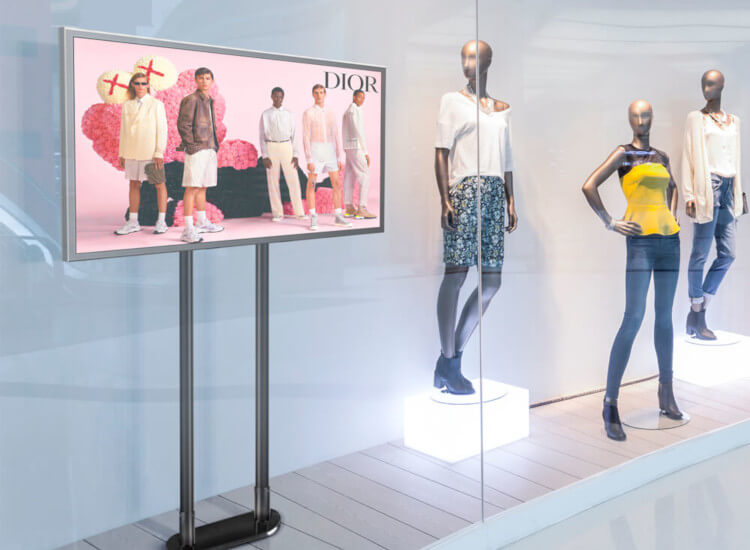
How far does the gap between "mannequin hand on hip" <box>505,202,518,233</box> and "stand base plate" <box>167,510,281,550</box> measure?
1.25 metres

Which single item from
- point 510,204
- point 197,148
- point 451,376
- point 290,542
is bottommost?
point 290,542

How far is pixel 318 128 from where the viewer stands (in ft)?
7.52

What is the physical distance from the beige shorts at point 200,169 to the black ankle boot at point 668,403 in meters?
2.19

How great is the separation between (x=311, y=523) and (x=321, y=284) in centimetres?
68

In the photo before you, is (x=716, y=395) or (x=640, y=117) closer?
(x=640, y=117)

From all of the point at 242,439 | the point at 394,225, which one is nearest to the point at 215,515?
the point at 242,439

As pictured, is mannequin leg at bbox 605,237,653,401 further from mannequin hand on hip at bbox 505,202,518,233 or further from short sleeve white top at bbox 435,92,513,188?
short sleeve white top at bbox 435,92,513,188

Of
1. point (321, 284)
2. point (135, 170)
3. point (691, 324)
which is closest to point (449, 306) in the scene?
point (321, 284)

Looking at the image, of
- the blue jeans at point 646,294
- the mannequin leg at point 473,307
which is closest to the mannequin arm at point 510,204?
the mannequin leg at point 473,307

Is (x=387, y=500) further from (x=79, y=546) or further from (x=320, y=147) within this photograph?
(x=320, y=147)

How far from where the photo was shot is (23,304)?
1833 millimetres

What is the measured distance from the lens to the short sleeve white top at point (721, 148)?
11.4ft

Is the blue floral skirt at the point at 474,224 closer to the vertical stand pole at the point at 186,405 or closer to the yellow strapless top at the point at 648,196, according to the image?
the yellow strapless top at the point at 648,196

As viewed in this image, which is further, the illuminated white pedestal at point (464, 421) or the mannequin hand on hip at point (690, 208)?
the mannequin hand on hip at point (690, 208)
